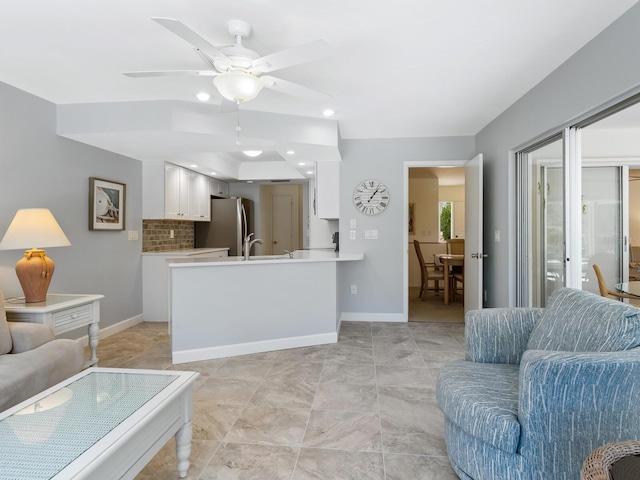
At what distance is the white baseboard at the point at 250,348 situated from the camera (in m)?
3.14

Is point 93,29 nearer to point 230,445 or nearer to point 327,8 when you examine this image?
point 327,8

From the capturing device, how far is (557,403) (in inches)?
49.4

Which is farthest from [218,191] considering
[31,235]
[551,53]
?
[551,53]

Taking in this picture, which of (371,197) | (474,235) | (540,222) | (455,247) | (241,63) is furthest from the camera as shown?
(455,247)

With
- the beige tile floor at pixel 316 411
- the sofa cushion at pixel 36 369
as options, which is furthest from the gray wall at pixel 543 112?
the sofa cushion at pixel 36 369

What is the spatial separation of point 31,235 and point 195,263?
3.76ft

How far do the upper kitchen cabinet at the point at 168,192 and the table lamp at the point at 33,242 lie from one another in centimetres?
185

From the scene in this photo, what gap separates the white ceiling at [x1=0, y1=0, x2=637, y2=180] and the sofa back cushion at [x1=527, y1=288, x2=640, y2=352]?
1.52 metres

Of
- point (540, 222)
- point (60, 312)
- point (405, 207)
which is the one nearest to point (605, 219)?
point (540, 222)

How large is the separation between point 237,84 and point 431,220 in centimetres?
626

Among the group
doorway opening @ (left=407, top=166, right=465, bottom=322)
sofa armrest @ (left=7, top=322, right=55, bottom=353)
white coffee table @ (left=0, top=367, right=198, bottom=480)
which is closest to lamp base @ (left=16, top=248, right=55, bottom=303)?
sofa armrest @ (left=7, top=322, right=55, bottom=353)

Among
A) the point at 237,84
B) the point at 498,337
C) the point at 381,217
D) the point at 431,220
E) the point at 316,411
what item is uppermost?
the point at 237,84

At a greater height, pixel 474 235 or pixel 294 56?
pixel 294 56

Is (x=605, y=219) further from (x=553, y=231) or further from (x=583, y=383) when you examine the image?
(x=583, y=383)
